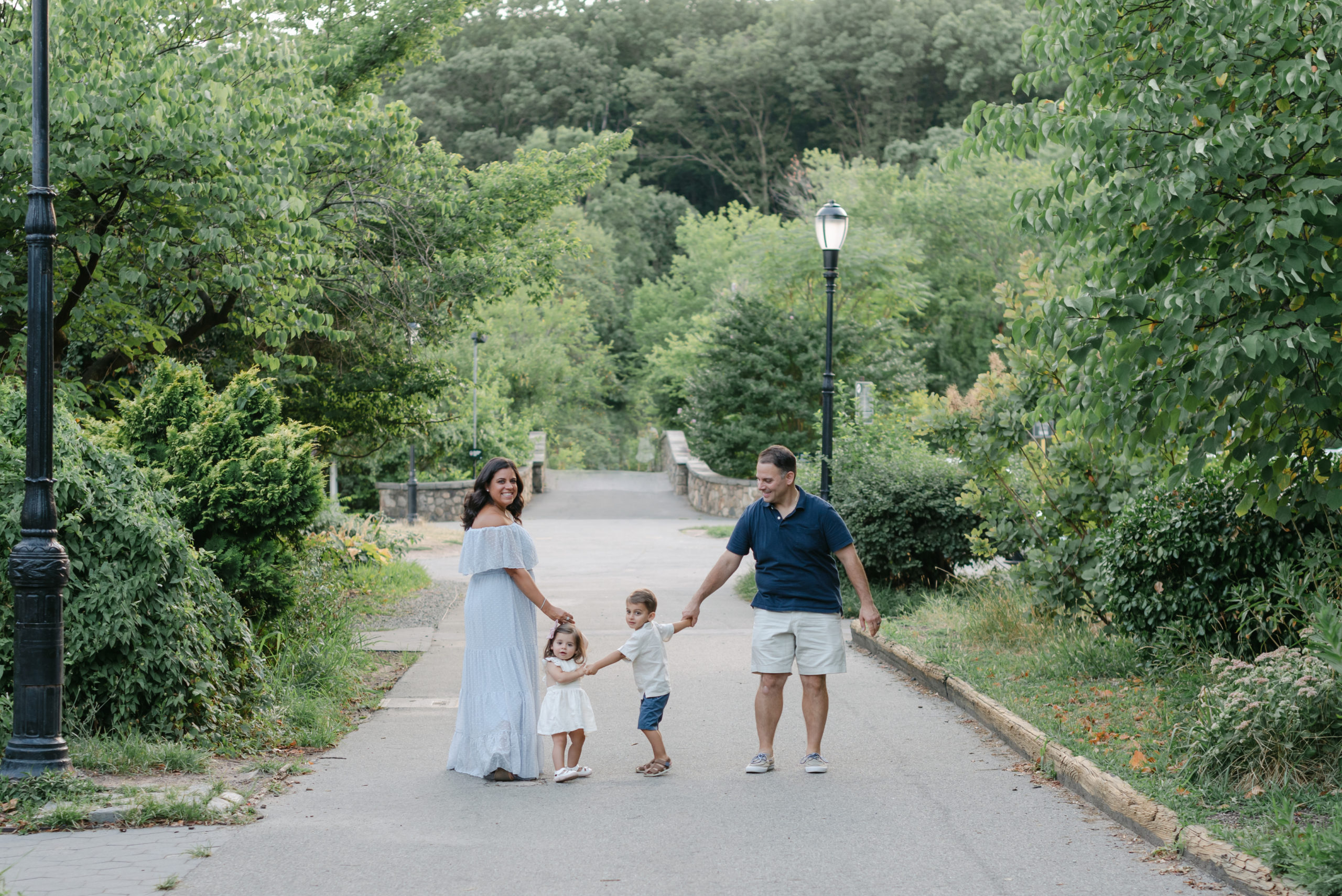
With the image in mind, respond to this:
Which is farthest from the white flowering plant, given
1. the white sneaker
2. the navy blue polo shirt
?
the white sneaker

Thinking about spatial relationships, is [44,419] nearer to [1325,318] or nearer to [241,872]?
[241,872]

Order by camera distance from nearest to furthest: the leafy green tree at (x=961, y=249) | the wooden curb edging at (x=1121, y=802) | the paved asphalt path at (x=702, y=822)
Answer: the wooden curb edging at (x=1121, y=802) < the paved asphalt path at (x=702, y=822) < the leafy green tree at (x=961, y=249)

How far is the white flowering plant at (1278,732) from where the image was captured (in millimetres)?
5859

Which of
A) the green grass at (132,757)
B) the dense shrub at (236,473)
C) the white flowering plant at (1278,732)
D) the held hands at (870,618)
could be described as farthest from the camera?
the dense shrub at (236,473)

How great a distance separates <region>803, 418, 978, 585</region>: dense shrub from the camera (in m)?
13.6

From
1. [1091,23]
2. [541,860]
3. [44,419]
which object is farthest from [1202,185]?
[44,419]

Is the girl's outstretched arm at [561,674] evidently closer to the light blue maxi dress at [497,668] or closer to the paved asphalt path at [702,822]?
the light blue maxi dress at [497,668]

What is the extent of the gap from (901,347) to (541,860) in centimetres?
3090

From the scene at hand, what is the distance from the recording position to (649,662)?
23.0 ft

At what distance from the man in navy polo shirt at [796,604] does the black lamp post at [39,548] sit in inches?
131

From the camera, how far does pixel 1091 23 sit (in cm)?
688

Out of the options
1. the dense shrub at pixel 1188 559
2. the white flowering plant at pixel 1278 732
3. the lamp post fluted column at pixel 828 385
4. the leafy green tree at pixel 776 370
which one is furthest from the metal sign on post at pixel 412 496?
the white flowering plant at pixel 1278 732

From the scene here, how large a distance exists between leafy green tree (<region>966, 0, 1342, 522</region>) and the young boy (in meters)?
2.62

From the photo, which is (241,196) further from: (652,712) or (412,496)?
(412,496)
